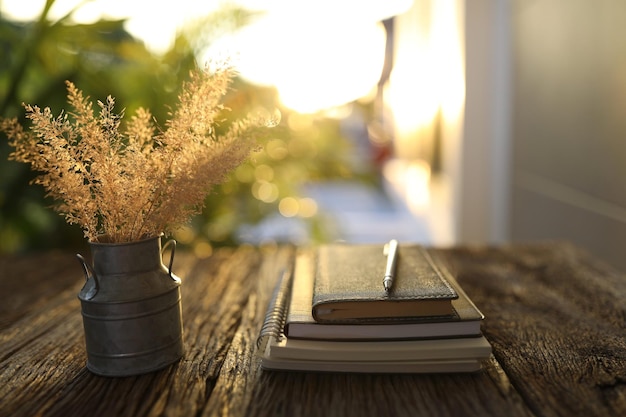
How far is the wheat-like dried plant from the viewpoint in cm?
64

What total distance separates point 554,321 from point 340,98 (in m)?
2.32

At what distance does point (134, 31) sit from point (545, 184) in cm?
154

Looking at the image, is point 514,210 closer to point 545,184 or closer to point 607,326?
point 545,184

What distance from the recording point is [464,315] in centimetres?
66

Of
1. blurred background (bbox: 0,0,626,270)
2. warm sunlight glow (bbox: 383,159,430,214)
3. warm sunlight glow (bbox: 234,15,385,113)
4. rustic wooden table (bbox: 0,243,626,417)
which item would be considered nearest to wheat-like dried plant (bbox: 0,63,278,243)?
rustic wooden table (bbox: 0,243,626,417)

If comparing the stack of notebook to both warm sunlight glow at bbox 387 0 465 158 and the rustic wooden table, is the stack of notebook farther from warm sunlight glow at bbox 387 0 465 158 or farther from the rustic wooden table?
warm sunlight glow at bbox 387 0 465 158

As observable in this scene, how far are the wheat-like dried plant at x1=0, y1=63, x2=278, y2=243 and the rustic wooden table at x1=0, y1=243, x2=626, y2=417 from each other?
173mm

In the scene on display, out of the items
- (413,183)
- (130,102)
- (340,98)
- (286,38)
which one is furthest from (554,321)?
(413,183)

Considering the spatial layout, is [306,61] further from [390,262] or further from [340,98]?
[390,262]

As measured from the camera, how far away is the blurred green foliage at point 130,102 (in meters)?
1.66

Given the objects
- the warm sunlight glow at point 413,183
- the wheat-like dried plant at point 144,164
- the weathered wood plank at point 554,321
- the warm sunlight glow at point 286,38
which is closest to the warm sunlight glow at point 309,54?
the warm sunlight glow at point 286,38

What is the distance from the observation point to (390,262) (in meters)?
0.76

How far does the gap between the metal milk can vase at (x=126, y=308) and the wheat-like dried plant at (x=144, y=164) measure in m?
0.03

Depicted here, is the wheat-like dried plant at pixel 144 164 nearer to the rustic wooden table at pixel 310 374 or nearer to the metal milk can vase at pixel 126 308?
the metal milk can vase at pixel 126 308
